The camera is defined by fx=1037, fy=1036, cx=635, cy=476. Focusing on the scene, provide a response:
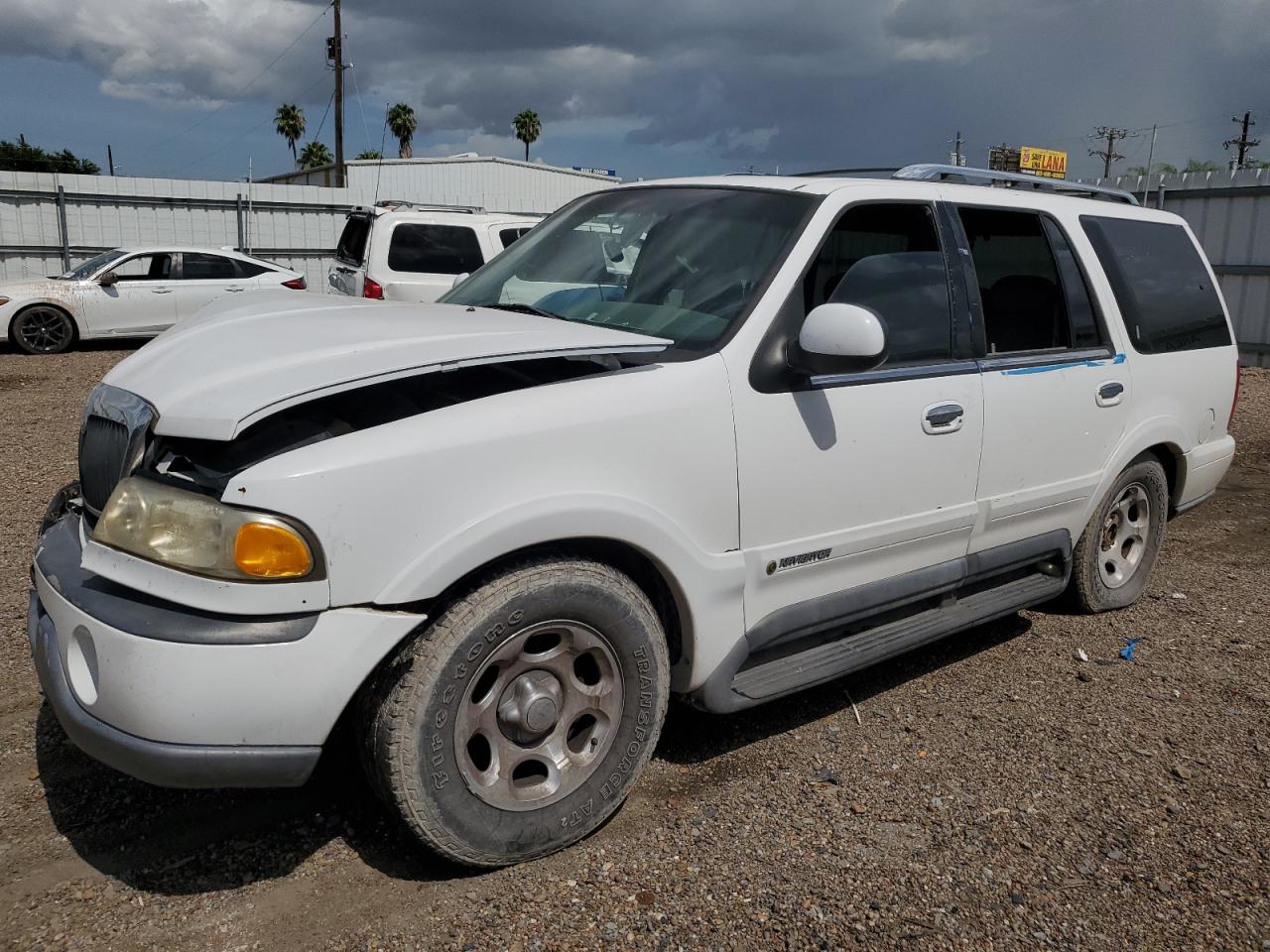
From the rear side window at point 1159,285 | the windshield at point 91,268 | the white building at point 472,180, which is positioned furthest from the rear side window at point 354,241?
the white building at point 472,180

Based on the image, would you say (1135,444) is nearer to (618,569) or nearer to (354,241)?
(618,569)

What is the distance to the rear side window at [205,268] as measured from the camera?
15164mm

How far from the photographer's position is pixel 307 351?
2.69 m

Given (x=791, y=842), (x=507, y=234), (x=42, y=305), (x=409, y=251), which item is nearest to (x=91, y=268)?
(x=42, y=305)

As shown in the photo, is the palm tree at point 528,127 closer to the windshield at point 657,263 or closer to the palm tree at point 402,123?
the palm tree at point 402,123

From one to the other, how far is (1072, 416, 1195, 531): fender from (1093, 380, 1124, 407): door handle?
0.64ft

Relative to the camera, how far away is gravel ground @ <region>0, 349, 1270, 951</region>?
2.59m

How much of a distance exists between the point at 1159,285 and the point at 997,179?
1.01 metres

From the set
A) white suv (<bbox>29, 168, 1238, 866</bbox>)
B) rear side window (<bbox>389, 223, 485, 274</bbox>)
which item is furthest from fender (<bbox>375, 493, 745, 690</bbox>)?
A: rear side window (<bbox>389, 223, 485, 274</bbox>)

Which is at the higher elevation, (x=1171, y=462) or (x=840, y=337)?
(x=840, y=337)

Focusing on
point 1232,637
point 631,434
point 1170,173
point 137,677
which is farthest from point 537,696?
point 1170,173

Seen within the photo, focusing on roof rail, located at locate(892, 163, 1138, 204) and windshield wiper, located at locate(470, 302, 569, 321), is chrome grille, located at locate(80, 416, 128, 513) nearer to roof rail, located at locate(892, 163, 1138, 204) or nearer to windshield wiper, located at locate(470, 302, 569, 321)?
windshield wiper, located at locate(470, 302, 569, 321)

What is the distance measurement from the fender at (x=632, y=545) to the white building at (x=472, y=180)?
25.9 metres

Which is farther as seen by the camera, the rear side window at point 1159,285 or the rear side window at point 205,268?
the rear side window at point 205,268
